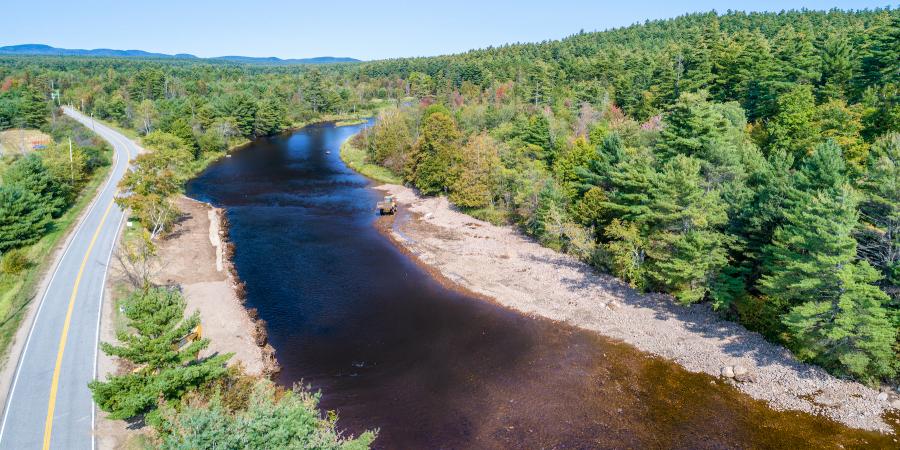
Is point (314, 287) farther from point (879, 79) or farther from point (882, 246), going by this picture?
point (879, 79)

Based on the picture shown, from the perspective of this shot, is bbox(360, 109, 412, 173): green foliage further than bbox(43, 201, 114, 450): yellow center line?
Yes

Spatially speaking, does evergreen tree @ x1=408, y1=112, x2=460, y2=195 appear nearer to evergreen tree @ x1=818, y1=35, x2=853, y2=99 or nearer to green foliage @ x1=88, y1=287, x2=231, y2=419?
evergreen tree @ x1=818, y1=35, x2=853, y2=99

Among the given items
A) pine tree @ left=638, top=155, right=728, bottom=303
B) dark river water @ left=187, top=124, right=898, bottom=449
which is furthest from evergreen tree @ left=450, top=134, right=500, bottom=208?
pine tree @ left=638, top=155, right=728, bottom=303

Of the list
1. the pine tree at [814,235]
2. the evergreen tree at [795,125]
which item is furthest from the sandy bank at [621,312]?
the evergreen tree at [795,125]

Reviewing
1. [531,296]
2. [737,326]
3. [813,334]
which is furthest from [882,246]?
[531,296]

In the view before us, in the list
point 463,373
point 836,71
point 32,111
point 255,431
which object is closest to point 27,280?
point 463,373

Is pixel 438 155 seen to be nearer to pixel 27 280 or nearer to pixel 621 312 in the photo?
pixel 621 312

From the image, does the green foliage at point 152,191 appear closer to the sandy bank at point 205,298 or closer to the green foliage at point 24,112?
the sandy bank at point 205,298
